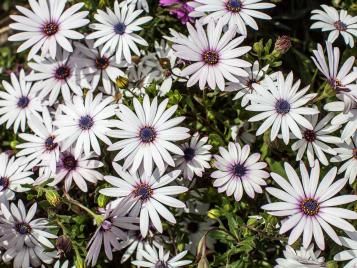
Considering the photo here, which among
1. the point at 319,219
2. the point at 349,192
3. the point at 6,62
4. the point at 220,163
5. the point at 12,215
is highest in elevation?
the point at 6,62

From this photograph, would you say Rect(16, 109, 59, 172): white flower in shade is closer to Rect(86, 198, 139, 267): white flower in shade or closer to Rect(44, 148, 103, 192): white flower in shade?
Rect(44, 148, 103, 192): white flower in shade

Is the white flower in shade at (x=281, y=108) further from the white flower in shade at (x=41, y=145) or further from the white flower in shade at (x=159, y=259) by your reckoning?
the white flower in shade at (x=41, y=145)

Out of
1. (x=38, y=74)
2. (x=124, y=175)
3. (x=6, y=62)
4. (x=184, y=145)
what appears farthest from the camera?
(x=6, y=62)

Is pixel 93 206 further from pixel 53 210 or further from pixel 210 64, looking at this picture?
pixel 210 64

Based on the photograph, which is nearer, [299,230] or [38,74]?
[299,230]

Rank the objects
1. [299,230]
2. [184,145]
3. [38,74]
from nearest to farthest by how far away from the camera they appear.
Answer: [299,230]
[184,145]
[38,74]

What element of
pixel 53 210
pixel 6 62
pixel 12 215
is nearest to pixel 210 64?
pixel 53 210

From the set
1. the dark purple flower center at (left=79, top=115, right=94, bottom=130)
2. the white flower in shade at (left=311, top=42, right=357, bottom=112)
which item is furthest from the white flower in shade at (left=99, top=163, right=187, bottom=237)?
the white flower in shade at (left=311, top=42, right=357, bottom=112)

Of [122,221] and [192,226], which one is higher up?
[192,226]
